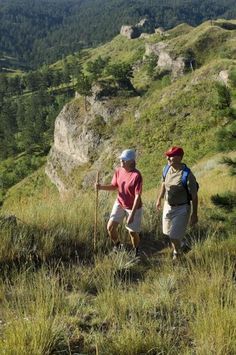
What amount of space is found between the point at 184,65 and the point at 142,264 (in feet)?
192

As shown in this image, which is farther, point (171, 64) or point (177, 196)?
point (171, 64)

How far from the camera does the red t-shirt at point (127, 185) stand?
6.01 meters

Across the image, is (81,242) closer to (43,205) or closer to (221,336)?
(43,205)

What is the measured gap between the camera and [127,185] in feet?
20.1

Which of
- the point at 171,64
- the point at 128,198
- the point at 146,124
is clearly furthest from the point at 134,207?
the point at 171,64

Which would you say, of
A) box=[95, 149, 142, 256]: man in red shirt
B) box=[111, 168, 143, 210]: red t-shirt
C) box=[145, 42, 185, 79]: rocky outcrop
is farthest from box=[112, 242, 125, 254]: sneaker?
box=[145, 42, 185, 79]: rocky outcrop

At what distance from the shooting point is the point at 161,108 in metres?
36.3

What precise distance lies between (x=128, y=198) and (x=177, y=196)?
28.0 inches

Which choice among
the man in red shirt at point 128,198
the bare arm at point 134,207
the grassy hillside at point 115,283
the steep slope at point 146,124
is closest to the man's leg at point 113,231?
the man in red shirt at point 128,198

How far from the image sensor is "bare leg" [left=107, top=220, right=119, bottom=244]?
248 inches

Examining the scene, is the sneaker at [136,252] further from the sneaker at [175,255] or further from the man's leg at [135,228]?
the sneaker at [175,255]

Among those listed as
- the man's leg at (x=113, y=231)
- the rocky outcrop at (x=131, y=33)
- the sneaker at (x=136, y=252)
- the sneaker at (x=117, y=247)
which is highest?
the rocky outcrop at (x=131, y=33)

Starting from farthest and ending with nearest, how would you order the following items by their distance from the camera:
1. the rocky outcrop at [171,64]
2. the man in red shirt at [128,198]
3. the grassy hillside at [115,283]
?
1. the rocky outcrop at [171,64]
2. the man in red shirt at [128,198]
3. the grassy hillside at [115,283]

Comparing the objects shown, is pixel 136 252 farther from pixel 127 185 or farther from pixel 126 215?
pixel 127 185
